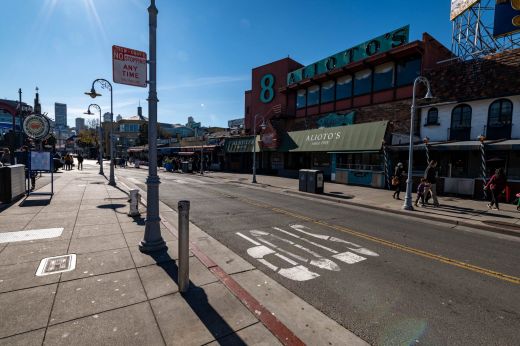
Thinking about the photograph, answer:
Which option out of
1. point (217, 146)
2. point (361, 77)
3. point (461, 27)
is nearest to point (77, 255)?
point (361, 77)

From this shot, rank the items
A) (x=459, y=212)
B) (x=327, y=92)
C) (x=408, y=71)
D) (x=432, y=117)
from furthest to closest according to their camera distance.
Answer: (x=327, y=92) → (x=408, y=71) → (x=432, y=117) → (x=459, y=212)

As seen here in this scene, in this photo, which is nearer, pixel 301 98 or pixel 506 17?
pixel 506 17

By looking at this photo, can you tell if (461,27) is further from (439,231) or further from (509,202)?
(439,231)

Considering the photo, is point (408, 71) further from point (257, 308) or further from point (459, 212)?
point (257, 308)

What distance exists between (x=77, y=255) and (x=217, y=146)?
3250cm

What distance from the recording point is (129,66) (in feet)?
17.2

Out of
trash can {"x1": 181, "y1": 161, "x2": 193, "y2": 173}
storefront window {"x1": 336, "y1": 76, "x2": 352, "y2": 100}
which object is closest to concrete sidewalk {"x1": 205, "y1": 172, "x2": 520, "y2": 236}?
storefront window {"x1": 336, "y1": 76, "x2": 352, "y2": 100}

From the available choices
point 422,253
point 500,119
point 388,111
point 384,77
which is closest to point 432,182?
point 422,253

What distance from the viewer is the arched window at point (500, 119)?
49.7 feet

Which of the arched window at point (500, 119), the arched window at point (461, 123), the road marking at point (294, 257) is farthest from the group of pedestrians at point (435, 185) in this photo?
the road marking at point (294, 257)

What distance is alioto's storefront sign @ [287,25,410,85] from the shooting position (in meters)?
20.7

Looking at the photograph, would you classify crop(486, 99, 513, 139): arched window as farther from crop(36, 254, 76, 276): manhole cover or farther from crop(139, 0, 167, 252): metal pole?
crop(36, 254, 76, 276): manhole cover

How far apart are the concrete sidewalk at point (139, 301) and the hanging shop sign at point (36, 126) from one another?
322 inches

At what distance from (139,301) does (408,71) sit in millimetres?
22659
